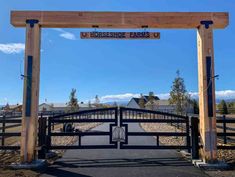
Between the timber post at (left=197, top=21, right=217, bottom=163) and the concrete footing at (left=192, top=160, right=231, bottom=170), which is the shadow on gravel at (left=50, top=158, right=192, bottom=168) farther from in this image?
the timber post at (left=197, top=21, right=217, bottom=163)

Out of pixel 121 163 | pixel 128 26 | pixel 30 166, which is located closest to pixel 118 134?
pixel 121 163

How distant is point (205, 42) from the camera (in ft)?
28.2

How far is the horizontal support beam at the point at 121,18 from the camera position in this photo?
8.68m

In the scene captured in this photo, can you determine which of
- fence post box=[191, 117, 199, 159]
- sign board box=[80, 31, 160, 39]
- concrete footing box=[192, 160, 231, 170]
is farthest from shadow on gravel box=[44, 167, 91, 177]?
sign board box=[80, 31, 160, 39]

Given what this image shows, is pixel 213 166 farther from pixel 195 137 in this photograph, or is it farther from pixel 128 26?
pixel 128 26

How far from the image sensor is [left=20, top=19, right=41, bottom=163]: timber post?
27.2 ft

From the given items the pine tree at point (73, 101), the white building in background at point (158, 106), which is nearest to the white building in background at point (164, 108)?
the white building in background at point (158, 106)

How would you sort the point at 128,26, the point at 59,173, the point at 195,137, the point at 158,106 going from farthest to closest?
the point at 158,106
the point at 195,137
the point at 128,26
the point at 59,173

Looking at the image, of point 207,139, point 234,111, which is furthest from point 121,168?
point 234,111

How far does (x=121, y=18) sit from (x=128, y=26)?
0.32m

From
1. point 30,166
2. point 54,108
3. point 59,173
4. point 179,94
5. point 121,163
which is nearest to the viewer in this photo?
point 59,173

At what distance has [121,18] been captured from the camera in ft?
28.6

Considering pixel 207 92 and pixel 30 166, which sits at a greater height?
pixel 207 92

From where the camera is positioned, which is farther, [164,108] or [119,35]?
[164,108]
